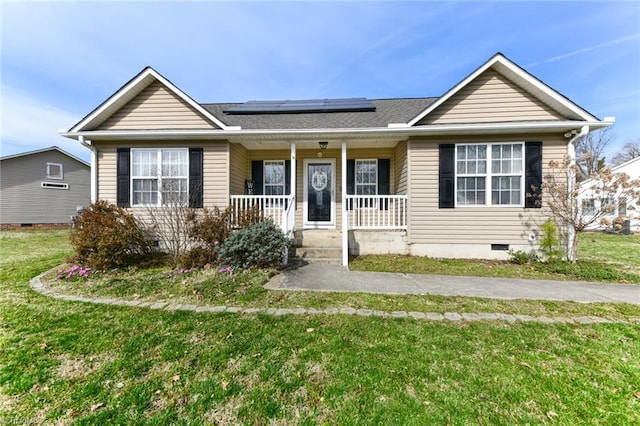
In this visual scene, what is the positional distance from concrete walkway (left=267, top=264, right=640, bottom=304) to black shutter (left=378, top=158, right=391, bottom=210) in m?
3.63

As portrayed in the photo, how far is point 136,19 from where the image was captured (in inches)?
289

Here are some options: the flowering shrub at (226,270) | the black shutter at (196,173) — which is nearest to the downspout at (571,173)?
the flowering shrub at (226,270)

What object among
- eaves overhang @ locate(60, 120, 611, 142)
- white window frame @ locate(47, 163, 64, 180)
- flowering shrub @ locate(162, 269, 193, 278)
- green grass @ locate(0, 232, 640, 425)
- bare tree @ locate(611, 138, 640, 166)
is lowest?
green grass @ locate(0, 232, 640, 425)

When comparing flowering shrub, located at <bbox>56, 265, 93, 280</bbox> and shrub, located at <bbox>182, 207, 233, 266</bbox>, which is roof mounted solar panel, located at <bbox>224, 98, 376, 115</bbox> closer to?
shrub, located at <bbox>182, 207, 233, 266</bbox>

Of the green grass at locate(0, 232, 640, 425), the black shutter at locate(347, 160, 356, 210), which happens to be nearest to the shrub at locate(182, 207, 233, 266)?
the green grass at locate(0, 232, 640, 425)

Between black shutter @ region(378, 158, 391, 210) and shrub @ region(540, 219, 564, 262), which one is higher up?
black shutter @ region(378, 158, 391, 210)

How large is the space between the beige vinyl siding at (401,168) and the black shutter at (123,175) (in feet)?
27.0

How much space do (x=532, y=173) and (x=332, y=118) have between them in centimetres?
591

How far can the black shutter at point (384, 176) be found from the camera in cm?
864

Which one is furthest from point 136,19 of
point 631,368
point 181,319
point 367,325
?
point 631,368

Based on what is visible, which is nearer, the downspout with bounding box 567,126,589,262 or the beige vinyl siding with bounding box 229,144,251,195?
the downspout with bounding box 567,126,589,262

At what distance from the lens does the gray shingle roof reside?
7766 mm

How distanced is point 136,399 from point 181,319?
143 centimetres

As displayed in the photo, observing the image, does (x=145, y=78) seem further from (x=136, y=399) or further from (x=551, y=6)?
(x=551, y=6)
